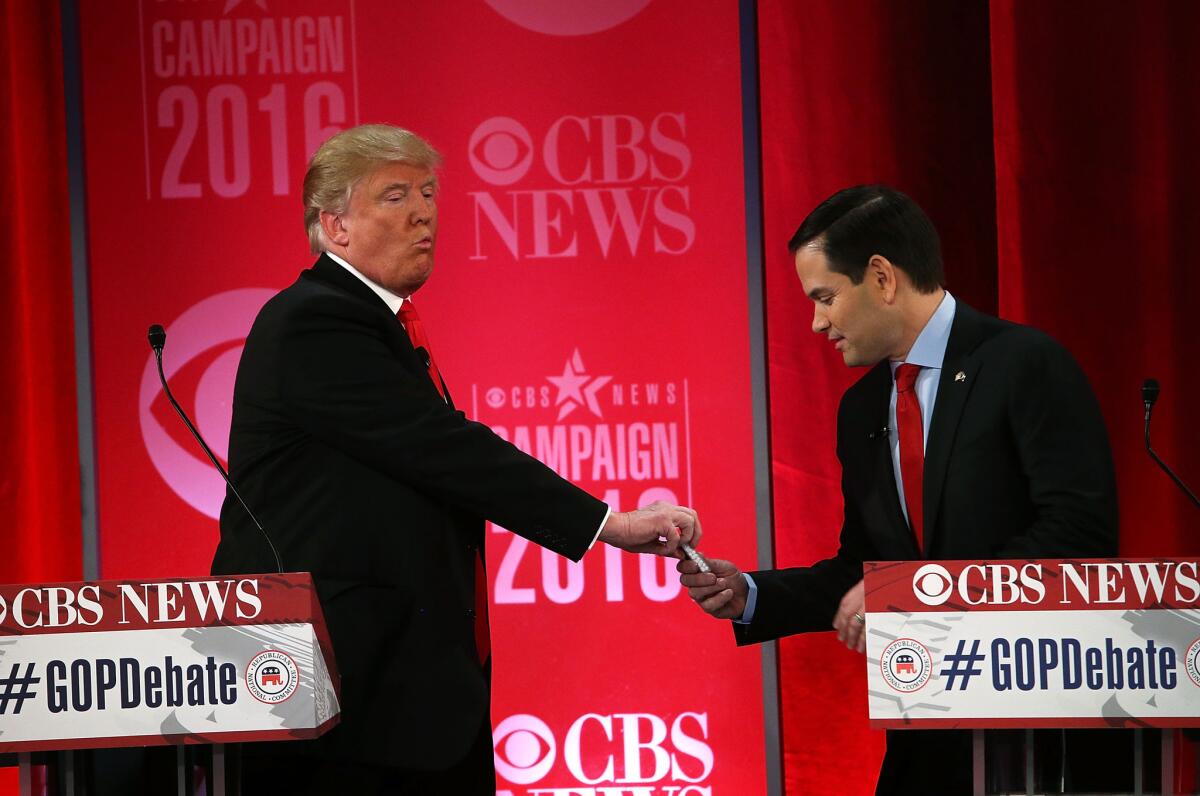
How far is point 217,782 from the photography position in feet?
5.23

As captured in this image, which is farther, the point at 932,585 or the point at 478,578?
the point at 478,578

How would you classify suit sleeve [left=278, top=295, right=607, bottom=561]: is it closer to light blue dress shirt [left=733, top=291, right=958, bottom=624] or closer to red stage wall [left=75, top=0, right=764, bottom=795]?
light blue dress shirt [left=733, top=291, right=958, bottom=624]

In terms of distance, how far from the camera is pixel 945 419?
201 cm

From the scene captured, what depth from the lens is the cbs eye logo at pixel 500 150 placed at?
3.37 metres

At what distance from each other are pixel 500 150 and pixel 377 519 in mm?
1693

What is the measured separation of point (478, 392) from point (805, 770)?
1283 millimetres

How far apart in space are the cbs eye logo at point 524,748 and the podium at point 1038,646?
197 centimetres

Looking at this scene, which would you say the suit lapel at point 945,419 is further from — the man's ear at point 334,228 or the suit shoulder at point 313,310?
the man's ear at point 334,228

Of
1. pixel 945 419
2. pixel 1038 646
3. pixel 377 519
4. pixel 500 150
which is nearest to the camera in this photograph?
pixel 1038 646

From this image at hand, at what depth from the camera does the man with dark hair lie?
6.26ft

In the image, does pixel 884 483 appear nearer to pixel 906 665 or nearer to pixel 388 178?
pixel 906 665

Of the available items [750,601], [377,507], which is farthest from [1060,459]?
[377,507]

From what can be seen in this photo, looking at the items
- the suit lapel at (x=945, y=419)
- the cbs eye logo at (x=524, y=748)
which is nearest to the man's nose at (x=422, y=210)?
the suit lapel at (x=945, y=419)

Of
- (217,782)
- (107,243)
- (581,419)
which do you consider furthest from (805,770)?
(107,243)
